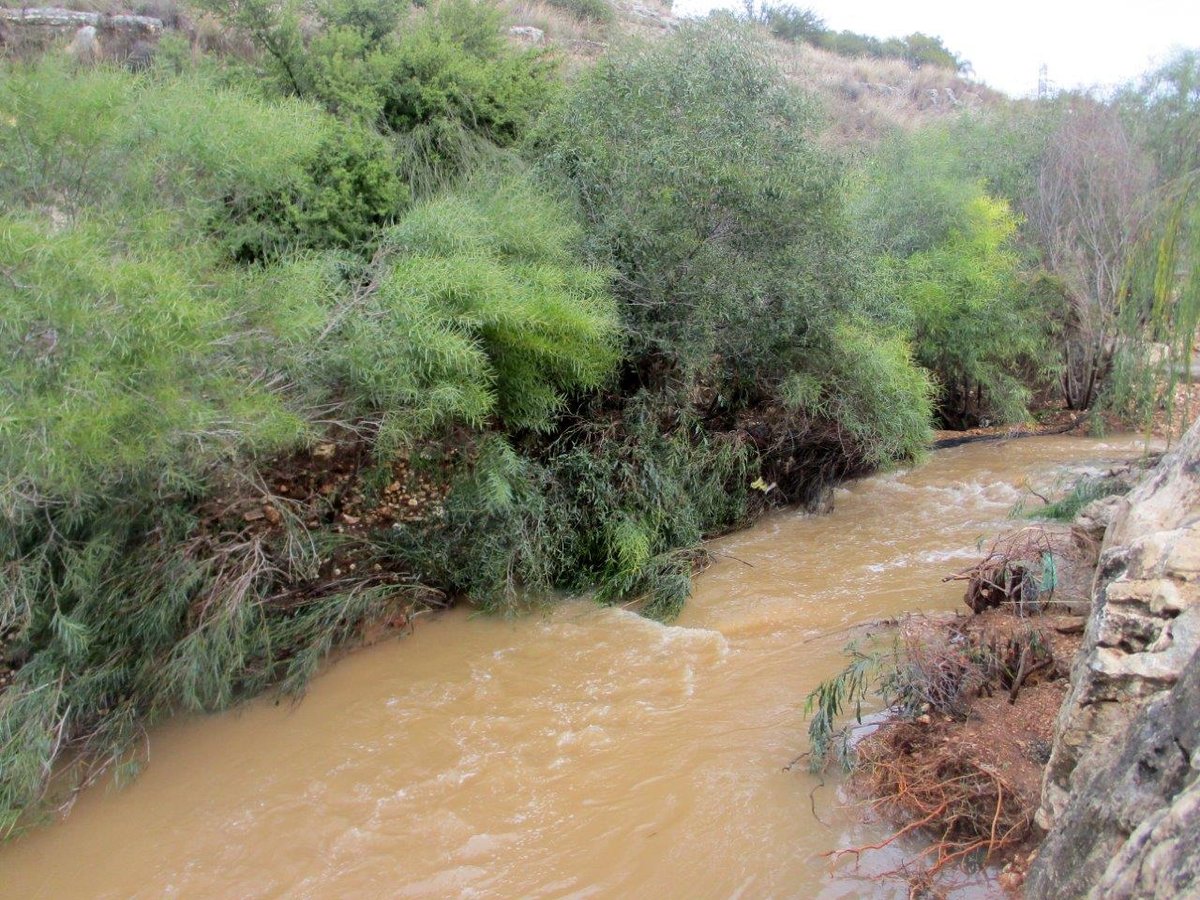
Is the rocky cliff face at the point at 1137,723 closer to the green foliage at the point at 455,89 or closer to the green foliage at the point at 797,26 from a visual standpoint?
the green foliage at the point at 455,89

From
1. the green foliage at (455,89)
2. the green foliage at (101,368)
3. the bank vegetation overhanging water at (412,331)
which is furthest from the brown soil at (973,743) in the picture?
the green foliage at (455,89)

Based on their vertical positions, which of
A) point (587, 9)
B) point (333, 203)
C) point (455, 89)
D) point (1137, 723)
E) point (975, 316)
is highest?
point (587, 9)

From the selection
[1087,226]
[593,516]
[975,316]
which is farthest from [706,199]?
[1087,226]

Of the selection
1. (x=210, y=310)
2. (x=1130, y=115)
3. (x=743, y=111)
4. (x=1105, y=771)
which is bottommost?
(x=1105, y=771)

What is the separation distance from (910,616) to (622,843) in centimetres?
260

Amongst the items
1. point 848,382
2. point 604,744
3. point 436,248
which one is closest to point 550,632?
point 604,744

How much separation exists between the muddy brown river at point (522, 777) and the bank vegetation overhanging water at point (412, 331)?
1.28 feet

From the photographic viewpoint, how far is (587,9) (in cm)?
1955

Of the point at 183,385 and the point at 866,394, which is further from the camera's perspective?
the point at 866,394

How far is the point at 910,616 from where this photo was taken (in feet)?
19.9

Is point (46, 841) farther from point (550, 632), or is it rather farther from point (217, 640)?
point (550, 632)

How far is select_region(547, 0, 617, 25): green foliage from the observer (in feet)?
63.5

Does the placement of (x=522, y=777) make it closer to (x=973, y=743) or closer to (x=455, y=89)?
(x=973, y=743)

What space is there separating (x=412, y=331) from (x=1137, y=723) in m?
4.77
